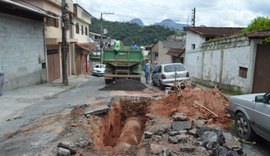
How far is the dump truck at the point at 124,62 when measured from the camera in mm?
17938

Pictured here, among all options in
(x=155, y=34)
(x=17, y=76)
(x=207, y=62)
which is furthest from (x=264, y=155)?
(x=155, y=34)

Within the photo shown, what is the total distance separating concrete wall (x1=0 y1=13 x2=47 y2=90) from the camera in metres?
14.9

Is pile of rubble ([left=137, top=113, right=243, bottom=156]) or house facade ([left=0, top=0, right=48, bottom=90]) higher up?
house facade ([left=0, top=0, right=48, bottom=90])

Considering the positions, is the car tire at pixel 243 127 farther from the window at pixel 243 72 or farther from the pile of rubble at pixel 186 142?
the window at pixel 243 72

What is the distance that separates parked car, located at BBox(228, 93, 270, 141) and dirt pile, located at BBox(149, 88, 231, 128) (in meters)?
0.93

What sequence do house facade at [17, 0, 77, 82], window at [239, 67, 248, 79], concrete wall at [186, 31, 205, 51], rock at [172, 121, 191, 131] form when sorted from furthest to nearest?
concrete wall at [186, 31, 205, 51], house facade at [17, 0, 77, 82], window at [239, 67, 248, 79], rock at [172, 121, 191, 131]

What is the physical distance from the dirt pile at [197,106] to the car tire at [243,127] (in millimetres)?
863

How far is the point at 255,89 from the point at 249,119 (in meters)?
8.50

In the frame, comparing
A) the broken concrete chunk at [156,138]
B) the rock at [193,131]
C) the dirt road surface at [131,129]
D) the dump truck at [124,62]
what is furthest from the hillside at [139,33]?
the broken concrete chunk at [156,138]

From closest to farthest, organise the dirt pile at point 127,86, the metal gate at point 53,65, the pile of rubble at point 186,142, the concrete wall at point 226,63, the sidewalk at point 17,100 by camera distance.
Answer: the pile of rubble at point 186,142 < the sidewalk at point 17,100 < the concrete wall at point 226,63 < the dirt pile at point 127,86 < the metal gate at point 53,65

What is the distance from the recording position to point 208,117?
8.66 metres

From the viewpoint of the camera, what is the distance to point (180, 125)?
7367mm

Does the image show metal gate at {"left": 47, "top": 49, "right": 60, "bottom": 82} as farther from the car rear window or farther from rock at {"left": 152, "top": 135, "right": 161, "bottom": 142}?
rock at {"left": 152, "top": 135, "right": 161, "bottom": 142}

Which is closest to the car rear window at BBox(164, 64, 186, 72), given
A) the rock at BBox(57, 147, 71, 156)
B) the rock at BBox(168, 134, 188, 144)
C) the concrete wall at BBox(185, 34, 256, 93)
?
the concrete wall at BBox(185, 34, 256, 93)
